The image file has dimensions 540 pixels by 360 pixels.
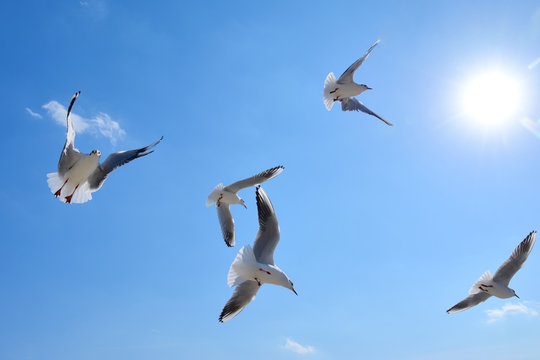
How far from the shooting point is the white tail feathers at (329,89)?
31.0 feet

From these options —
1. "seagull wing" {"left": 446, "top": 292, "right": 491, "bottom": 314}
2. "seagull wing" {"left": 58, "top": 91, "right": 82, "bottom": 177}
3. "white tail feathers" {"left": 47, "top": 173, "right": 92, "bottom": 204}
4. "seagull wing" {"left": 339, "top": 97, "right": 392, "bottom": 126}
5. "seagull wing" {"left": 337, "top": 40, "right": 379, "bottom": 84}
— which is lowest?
"seagull wing" {"left": 446, "top": 292, "right": 491, "bottom": 314}

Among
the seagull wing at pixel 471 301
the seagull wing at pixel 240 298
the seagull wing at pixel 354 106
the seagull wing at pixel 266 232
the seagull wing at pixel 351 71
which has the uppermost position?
the seagull wing at pixel 354 106

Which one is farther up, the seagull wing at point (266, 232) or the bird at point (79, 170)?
the bird at point (79, 170)

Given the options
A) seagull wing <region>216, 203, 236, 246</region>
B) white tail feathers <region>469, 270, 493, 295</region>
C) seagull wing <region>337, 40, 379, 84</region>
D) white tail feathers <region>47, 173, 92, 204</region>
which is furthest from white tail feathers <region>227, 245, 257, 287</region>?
white tail feathers <region>469, 270, 493, 295</region>

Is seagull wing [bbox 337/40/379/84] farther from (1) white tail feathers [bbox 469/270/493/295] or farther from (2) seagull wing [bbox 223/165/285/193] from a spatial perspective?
(1) white tail feathers [bbox 469/270/493/295]

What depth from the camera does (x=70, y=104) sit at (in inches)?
241

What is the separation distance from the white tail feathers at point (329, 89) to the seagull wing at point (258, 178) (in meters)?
1.77

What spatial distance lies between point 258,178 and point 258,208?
2.74 m

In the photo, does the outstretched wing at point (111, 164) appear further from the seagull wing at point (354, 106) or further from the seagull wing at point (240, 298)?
the seagull wing at point (354, 106)

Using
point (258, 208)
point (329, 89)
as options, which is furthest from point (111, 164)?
point (329, 89)

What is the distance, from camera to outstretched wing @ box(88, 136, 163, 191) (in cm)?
716

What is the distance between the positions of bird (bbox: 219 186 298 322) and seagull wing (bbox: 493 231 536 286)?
4.95 m

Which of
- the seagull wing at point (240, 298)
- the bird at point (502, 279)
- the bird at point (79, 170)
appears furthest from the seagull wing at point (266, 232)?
the bird at point (502, 279)

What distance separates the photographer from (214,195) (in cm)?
971
